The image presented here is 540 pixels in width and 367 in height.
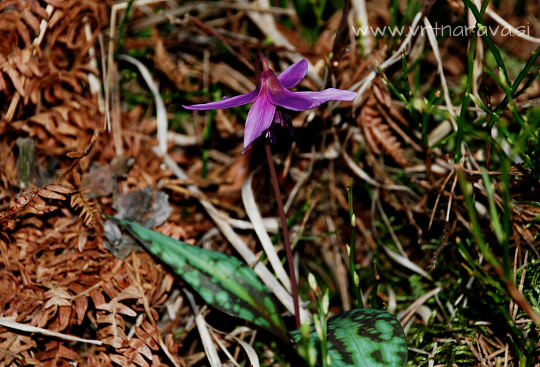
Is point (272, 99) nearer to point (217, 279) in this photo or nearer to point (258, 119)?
point (258, 119)

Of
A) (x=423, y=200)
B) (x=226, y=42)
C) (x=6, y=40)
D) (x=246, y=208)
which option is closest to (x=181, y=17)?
(x=226, y=42)

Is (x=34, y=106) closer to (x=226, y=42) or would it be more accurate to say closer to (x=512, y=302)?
(x=226, y=42)

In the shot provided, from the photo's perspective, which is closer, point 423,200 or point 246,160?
point 423,200

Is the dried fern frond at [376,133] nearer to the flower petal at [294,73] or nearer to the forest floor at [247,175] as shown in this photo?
the forest floor at [247,175]

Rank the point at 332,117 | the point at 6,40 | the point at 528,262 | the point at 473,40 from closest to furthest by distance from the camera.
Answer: the point at 473,40 → the point at 528,262 → the point at 6,40 → the point at 332,117


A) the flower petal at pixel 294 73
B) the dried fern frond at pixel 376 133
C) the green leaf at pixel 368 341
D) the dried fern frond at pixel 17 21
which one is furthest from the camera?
the dried fern frond at pixel 376 133

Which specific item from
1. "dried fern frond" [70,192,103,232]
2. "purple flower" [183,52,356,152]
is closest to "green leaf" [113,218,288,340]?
"dried fern frond" [70,192,103,232]

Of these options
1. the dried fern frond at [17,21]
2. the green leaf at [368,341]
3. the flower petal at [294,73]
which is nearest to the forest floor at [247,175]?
the dried fern frond at [17,21]
